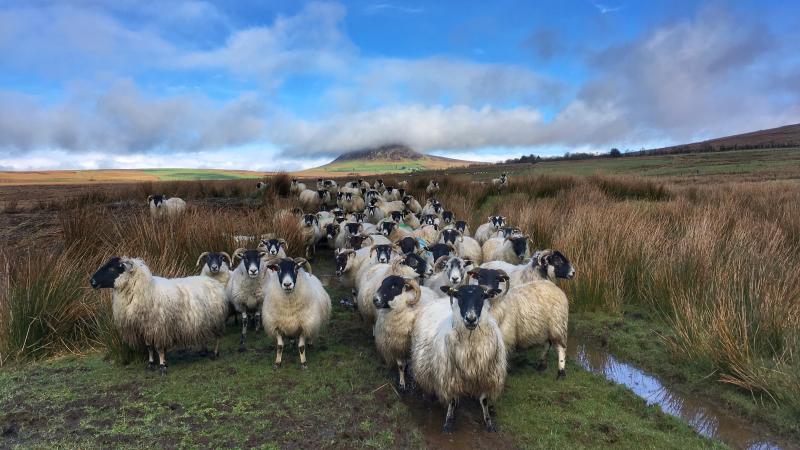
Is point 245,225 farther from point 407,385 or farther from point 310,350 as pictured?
point 407,385

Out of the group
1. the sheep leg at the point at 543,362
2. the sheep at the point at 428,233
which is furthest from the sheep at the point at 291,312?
the sheep at the point at 428,233

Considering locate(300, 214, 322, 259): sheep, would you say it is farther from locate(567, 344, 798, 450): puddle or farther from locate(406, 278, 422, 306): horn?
locate(567, 344, 798, 450): puddle

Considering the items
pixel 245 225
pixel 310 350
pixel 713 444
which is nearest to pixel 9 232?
pixel 245 225

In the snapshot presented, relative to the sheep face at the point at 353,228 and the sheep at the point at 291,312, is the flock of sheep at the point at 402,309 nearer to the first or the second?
the sheep at the point at 291,312

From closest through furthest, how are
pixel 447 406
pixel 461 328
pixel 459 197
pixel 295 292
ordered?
pixel 461 328 → pixel 447 406 → pixel 295 292 → pixel 459 197

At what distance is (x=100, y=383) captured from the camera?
5047mm

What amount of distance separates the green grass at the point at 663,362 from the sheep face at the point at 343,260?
3.79 m

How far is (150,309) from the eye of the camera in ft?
17.8

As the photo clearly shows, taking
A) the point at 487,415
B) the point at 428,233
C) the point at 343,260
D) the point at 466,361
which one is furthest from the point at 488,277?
the point at 428,233

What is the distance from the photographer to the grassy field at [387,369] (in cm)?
414

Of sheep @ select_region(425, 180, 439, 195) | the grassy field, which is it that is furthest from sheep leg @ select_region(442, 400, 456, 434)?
sheep @ select_region(425, 180, 439, 195)

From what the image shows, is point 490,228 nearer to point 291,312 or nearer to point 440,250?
point 440,250

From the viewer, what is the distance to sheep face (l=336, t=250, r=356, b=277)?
7.89 m

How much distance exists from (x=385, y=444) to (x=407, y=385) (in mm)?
1134
